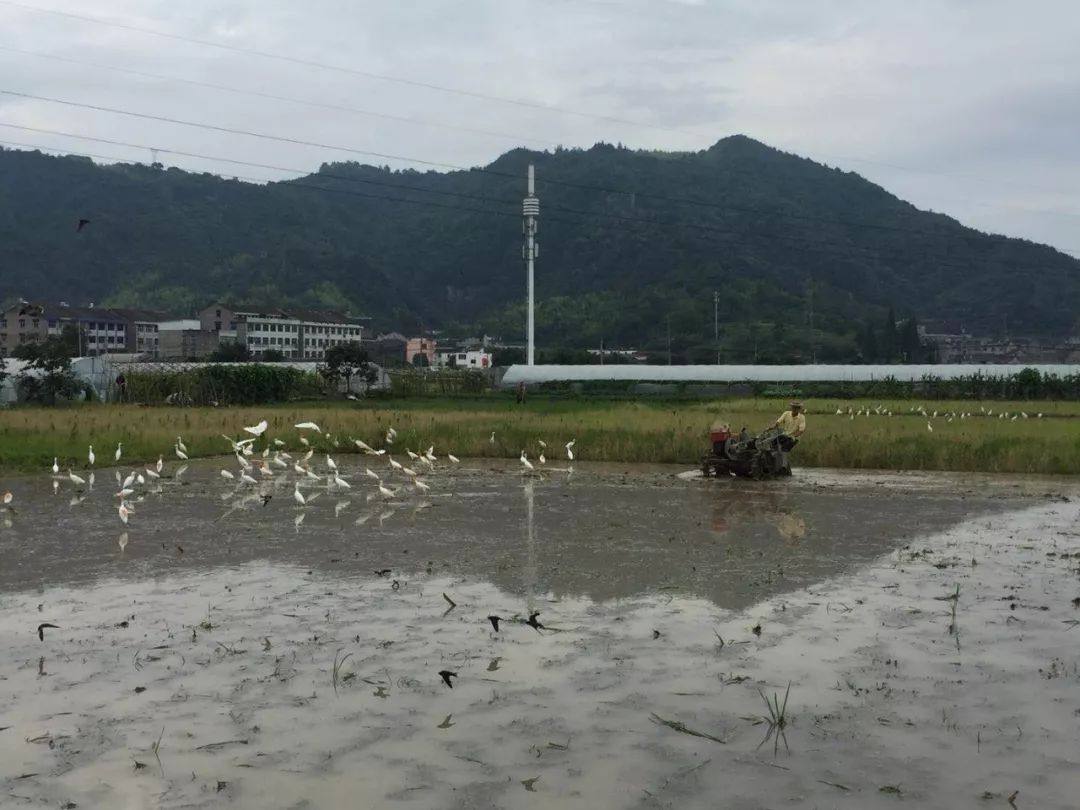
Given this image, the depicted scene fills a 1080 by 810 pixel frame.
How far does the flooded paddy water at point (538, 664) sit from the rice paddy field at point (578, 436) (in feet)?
29.0

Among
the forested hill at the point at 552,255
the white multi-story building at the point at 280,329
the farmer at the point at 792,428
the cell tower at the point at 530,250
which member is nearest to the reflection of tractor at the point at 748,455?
the farmer at the point at 792,428

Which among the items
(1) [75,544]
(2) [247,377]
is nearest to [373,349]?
(2) [247,377]

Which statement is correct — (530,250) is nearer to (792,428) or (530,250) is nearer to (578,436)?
(578,436)

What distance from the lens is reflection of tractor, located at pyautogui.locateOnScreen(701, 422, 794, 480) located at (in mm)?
19656

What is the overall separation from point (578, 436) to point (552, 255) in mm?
120985

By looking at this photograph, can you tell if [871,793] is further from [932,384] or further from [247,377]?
[932,384]

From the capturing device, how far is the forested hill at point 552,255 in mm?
126500

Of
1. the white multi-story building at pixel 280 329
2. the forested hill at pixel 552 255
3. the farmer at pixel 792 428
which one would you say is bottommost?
the farmer at pixel 792 428

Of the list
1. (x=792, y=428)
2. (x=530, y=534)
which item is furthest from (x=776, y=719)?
(x=792, y=428)

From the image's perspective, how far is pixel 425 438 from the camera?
26.3 metres

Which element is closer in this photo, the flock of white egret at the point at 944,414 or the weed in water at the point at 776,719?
the weed in water at the point at 776,719

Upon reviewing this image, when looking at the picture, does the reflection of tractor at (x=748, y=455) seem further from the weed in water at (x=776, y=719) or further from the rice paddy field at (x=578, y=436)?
the weed in water at (x=776, y=719)

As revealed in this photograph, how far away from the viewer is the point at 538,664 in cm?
766

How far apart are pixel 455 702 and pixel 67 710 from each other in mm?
2267
